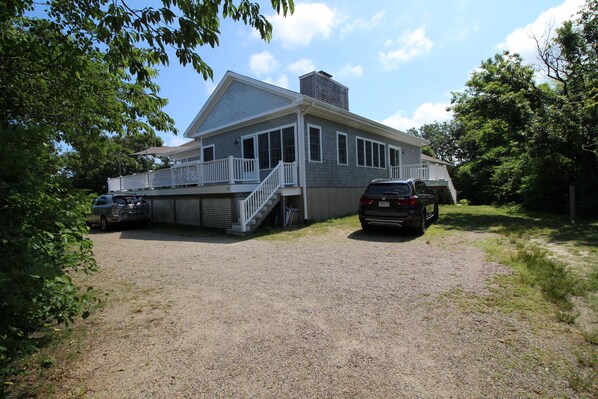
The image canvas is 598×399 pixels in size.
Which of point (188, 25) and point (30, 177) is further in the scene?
point (188, 25)

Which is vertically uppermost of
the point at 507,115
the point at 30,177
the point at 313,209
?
the point at 507,115

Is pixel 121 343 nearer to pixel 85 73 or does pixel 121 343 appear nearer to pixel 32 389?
pixel 32 389

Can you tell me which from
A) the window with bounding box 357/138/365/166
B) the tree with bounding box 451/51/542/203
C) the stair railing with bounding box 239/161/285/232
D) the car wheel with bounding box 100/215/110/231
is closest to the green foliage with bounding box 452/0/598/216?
the tree with bounding box 451/51/542/203

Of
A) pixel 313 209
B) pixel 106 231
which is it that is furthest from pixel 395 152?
pixel 106 231

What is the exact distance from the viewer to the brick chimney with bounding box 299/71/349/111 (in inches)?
599

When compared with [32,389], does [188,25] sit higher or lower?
higher

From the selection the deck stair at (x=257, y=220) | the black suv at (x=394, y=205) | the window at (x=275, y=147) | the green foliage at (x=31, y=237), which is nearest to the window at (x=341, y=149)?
the window at (x=275, y=147)

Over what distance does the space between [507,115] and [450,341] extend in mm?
13635

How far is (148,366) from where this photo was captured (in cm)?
291

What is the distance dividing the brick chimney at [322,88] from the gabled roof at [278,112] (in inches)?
88.3

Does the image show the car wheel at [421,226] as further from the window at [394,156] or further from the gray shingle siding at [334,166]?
the window at [394,156]

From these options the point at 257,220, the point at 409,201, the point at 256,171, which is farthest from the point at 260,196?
the point at 409,201

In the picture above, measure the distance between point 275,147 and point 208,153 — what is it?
17.2 feet

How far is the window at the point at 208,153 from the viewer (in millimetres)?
16578
